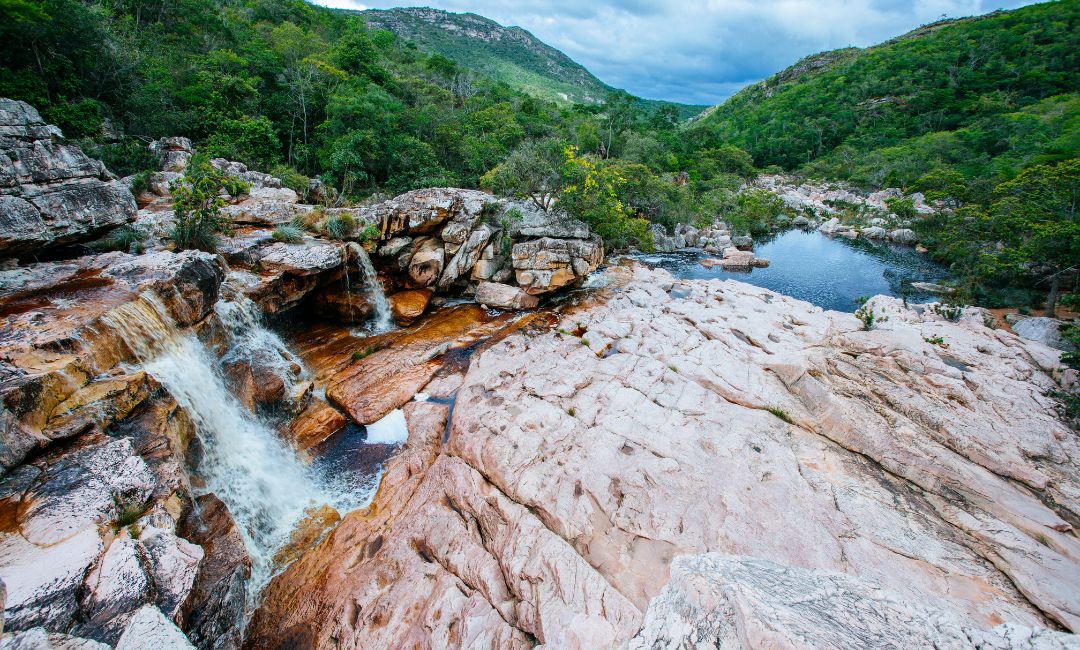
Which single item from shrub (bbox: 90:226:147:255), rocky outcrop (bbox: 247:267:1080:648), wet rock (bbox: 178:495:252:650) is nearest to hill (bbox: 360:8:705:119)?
shrub (bbox: 90:226:147:255)

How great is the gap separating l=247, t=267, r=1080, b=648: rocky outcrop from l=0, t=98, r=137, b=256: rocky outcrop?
10180 millimetres

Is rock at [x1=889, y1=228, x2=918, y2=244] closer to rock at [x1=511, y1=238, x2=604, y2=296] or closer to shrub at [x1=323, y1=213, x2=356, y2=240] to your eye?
rock at [x1=511, y1=238, x2=604, y2=296]

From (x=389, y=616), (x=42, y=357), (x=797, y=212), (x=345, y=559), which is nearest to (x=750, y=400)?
(x=389, y=616)

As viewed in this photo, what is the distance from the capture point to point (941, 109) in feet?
213

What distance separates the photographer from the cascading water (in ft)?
28.3

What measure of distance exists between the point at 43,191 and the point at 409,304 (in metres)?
11.1

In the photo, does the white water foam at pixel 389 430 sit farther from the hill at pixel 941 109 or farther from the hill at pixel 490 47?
the hill at pixel 490 47

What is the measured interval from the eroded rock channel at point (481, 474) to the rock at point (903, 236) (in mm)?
29204

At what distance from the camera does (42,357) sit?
23.6 feet

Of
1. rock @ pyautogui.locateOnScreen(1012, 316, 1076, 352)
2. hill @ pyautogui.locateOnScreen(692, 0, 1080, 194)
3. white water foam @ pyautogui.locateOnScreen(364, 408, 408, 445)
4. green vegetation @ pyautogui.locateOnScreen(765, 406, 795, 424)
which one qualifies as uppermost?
hill @ pyautogui.locateOnScreen(692, 0, 1080, 194)

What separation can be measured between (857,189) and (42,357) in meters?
76.1

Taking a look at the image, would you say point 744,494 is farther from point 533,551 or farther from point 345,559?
point 345,559

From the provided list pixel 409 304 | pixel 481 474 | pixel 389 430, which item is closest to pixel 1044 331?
pixel 481 474

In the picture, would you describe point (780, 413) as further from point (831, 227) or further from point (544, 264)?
point (831, 227)
